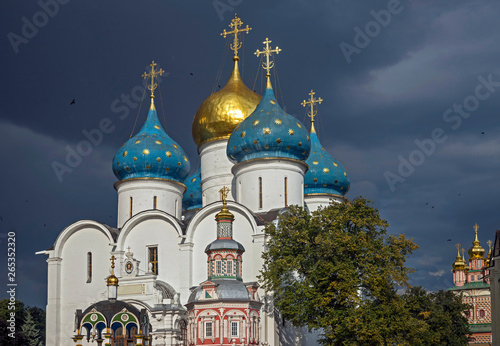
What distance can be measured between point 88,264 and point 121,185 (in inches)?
149

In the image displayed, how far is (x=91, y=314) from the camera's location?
25047 mm

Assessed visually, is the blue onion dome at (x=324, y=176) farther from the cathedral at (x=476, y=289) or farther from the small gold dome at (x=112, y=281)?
the cathedral at (x=476, y=289)

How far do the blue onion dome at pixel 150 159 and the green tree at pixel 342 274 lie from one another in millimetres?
8051

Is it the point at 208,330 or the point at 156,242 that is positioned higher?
the point at 156,242

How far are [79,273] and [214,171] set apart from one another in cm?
701

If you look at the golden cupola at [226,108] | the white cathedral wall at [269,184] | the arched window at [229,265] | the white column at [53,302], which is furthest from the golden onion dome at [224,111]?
the arched window at [229,265]

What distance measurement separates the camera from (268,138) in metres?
28.8

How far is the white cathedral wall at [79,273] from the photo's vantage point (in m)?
28.8

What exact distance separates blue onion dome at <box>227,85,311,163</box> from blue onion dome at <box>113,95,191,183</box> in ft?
8.94

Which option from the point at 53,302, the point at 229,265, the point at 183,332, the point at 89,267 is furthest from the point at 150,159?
the point at 229,265

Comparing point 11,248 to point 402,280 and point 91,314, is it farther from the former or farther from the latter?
point 402,280

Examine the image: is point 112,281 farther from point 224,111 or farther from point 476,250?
point 476,250

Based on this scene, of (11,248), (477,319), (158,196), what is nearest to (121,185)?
(158,196)

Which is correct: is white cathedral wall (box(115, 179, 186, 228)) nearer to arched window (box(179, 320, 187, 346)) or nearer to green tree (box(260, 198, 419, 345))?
arched window (box(179, 320, 187, 346))
